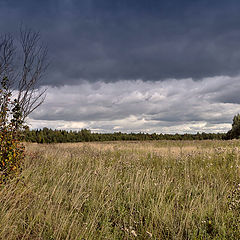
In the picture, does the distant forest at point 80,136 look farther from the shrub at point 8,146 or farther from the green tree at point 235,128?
the shrub at point 8,146

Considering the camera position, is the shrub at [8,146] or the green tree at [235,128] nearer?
the shrub at [8,146]

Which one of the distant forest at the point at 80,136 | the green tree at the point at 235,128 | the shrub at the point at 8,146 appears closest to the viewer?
the shrub at the point at 8,146

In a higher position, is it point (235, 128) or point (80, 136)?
point (235, 128)

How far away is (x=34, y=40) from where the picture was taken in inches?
573

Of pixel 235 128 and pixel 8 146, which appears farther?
pixel 235 128

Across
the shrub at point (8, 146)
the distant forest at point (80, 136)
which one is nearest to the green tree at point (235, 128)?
the distant forest at point (80, 136)

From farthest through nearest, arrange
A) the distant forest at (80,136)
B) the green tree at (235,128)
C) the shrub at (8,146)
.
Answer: the green tree at (235,128) → the distant forest at (80,136) → the shrub at (8,146)

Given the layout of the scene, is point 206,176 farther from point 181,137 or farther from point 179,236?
point 181,137

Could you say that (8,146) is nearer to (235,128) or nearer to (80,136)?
(80,136)

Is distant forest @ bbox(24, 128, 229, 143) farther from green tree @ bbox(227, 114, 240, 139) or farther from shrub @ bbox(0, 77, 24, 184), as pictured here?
shrub @ bbox(0, 77, 24, 184)

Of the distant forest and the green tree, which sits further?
the green tree

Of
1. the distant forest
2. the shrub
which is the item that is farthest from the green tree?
the shrub

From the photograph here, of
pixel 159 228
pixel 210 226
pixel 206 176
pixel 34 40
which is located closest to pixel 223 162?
pixel 206 176

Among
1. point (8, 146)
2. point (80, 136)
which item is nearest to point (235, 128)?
point (80, 136)
